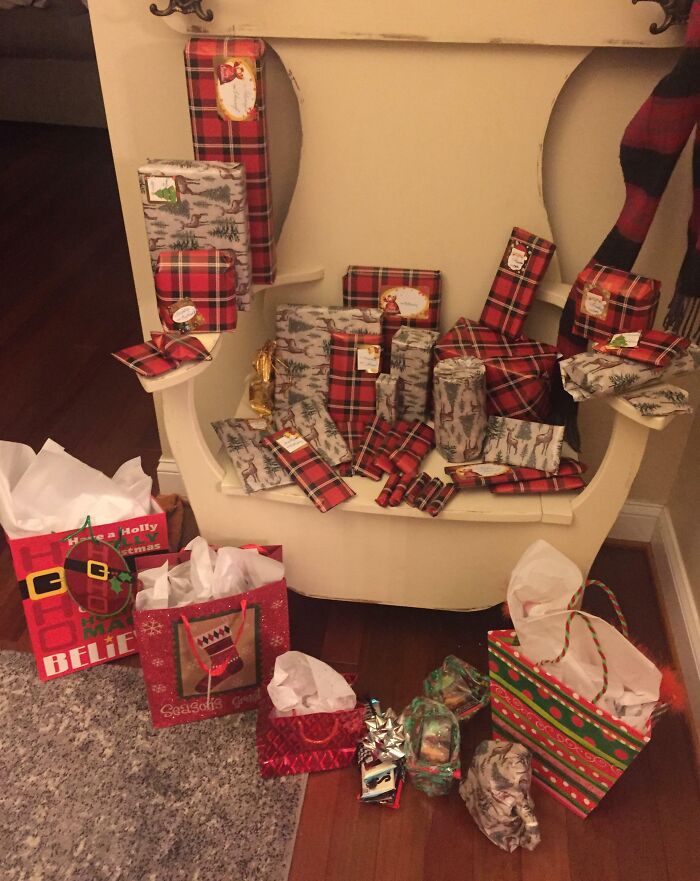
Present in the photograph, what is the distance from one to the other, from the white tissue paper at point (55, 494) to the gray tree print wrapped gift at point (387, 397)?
52 centimetres

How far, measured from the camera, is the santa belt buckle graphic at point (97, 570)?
5.25 feet

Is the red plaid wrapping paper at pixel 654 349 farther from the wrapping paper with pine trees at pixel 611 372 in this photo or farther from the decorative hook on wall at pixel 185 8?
the decorative hook on wall at pixel 185 8

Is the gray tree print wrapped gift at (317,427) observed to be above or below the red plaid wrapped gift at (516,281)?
below

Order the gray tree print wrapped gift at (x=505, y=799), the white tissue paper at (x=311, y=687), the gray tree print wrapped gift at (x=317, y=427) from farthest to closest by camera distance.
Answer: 1. the gray tree print wrapped gift at (x=317, y=427)
2. the white tissue paper at (x=311, y=687)
3. the gray tree print wrapped gift at (x=505, y=799)

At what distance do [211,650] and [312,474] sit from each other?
0.39 metres

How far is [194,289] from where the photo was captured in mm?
1448

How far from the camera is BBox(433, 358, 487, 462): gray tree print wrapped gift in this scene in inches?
59.5

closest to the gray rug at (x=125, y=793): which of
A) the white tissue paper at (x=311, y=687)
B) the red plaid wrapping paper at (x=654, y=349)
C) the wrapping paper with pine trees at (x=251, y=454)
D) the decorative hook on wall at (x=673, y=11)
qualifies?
the white tissue paper at (x=311, y=687)

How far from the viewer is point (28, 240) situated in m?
3.41

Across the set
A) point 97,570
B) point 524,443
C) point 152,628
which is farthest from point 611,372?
point 97,570

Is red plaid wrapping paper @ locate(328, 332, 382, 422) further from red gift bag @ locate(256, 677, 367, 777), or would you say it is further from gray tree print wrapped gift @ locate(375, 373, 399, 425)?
red gift bag @ locate(256, 677, 367, 777)

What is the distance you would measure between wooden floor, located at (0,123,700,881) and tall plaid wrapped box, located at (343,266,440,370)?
0.65 m

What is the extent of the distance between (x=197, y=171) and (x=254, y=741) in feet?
3.57

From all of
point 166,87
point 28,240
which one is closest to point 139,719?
point 166,87
